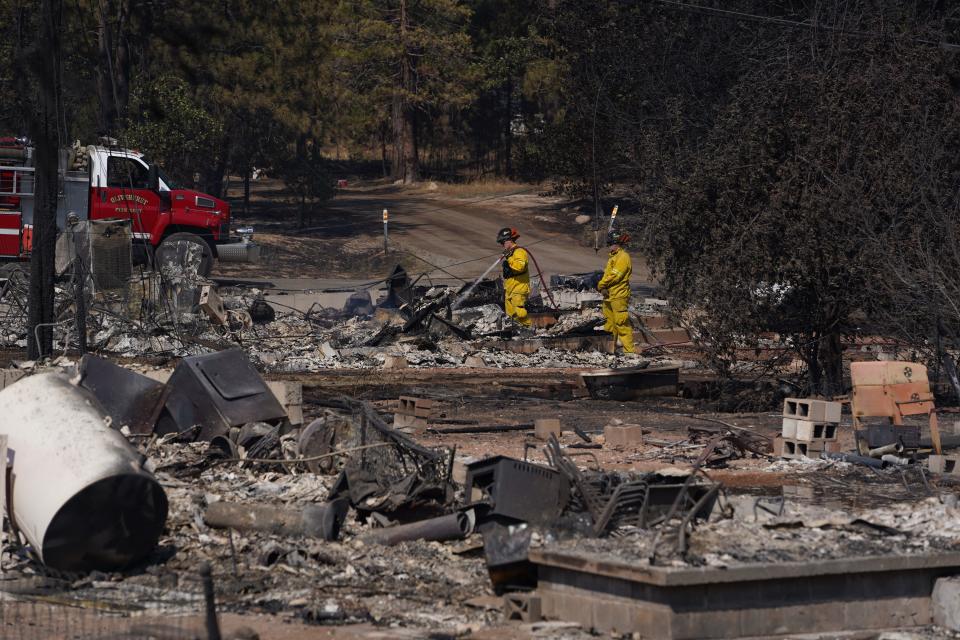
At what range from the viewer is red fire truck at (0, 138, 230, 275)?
77.0ft

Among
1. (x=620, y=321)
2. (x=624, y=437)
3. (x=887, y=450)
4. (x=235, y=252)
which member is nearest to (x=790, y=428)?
(x=887, y=450)

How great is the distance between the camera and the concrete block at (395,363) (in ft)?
60.2

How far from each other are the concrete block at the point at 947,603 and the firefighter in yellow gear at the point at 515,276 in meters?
12.4

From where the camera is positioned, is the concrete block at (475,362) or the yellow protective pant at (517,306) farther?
the yellow protective pant at (517,306)

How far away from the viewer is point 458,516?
8867mm

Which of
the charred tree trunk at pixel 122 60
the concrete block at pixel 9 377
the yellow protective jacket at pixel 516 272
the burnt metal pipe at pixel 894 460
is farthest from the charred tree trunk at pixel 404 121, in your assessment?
the burnt metal pipe at pixel 894 460

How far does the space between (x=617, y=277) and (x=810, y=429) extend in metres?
7.01

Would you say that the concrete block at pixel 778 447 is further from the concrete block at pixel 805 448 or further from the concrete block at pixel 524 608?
the concrete block at pixel 524 608

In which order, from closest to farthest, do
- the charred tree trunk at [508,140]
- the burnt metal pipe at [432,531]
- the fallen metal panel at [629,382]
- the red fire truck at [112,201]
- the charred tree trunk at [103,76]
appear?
the burnt metal pipe at [432,531] < the fallen metal panel at [629,382] < the red fire truck at [112,201] < the charred tree trunk at [103,76] < the charred tree trunk at [508,140]

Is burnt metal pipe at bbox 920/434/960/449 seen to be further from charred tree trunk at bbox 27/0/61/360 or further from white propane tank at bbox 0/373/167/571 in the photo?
charred tree trunk at bbox 27/0/61/360

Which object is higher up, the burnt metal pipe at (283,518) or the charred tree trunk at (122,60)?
the charred tree trunk at (122,60)

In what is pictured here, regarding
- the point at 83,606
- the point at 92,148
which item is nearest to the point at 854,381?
the point at 83,606

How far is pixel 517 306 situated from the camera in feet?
66.6

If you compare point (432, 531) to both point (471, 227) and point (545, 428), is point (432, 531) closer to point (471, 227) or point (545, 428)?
point (545, 428)
